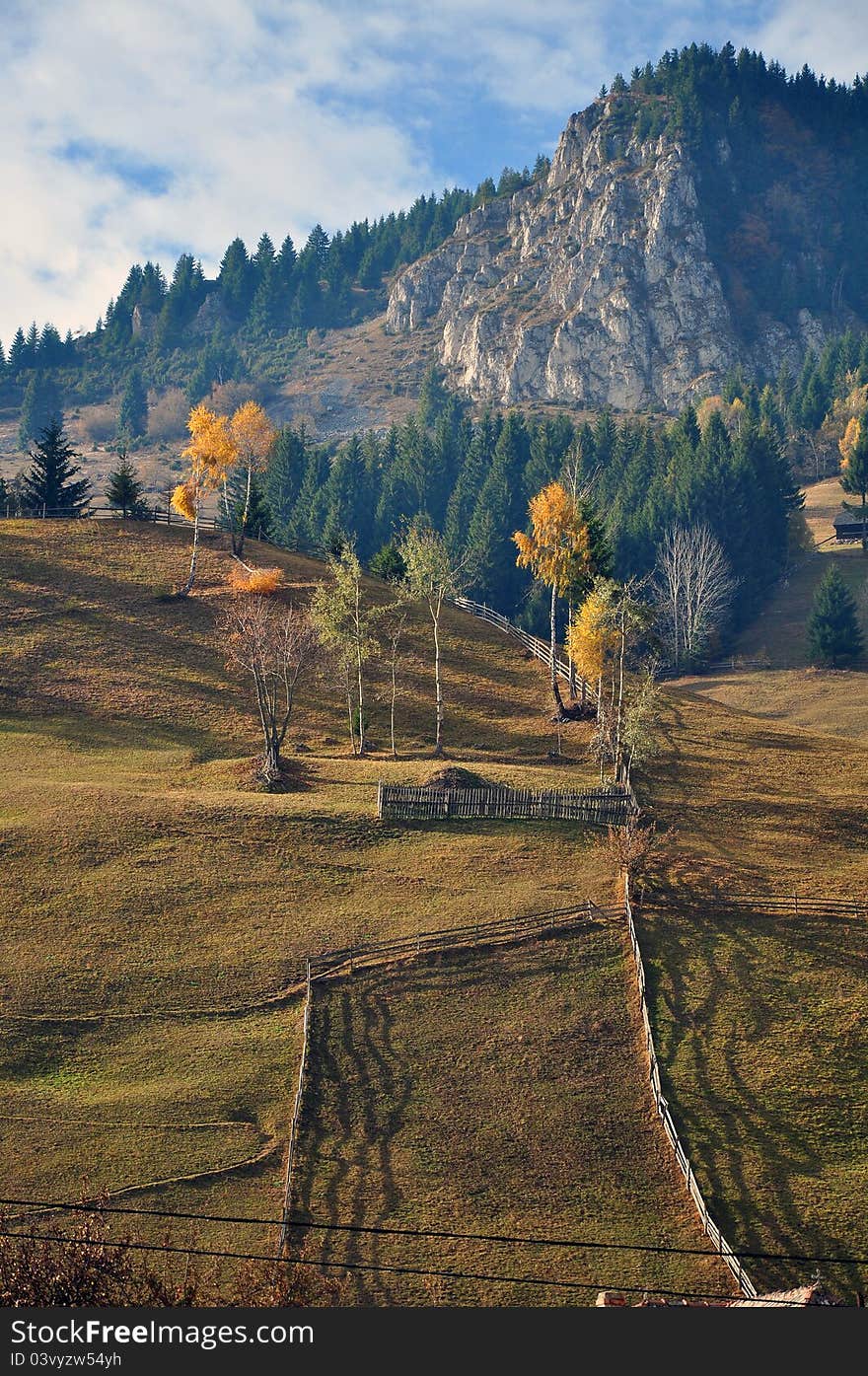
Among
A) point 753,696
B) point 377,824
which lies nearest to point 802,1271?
point 377,824

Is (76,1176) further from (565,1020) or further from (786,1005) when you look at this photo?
(786,1005)

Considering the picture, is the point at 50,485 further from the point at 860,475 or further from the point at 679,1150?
the point at 860,475

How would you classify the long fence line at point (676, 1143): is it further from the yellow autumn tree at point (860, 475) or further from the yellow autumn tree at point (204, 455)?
the yellow autumn tree at point (860, 475)

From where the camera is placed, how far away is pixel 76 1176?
113 feet

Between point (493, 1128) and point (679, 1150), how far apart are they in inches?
228

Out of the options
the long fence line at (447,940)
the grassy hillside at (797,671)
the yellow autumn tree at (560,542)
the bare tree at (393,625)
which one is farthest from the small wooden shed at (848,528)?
the long fence line at (447,940)

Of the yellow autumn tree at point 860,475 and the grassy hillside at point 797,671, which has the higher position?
the yellow autumn tree at point 860,475

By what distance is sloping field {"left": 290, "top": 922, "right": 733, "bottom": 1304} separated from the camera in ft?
108

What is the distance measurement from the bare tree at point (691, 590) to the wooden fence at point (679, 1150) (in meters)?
70.5

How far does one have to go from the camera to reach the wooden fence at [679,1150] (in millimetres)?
32594

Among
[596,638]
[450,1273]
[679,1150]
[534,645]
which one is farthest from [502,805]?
[534,645]

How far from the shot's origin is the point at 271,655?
6888 centimetres

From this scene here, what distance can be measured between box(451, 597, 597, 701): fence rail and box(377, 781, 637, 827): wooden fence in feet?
52.7

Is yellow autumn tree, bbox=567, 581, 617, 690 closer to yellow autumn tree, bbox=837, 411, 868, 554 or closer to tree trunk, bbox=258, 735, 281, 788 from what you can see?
tree trunk, bbox=258, 735, 281, 788
